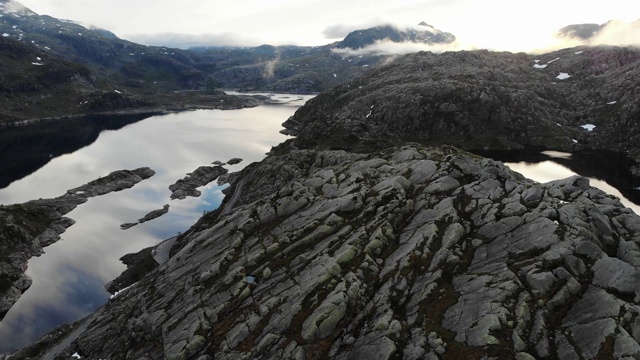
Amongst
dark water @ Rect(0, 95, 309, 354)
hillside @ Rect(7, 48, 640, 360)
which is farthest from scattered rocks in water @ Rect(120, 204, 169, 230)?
hillside @ Rect(7, 48, 640, 360)

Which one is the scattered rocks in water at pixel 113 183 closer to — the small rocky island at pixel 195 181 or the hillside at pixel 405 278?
A: the small rocky island at pixel 195 181

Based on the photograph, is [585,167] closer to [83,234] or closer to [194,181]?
[194,181]

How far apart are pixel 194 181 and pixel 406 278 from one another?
141 metres

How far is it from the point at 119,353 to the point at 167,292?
957 cm

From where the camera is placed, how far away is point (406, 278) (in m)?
41.3

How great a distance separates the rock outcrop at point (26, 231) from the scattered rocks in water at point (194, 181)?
91.1 feet

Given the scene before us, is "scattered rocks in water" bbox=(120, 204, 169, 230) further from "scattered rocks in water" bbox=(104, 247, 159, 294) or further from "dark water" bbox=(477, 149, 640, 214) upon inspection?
"dark water" bbox=(477, 149, 640, 214)

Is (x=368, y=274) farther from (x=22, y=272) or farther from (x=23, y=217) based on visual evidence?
(x=23, y=217)

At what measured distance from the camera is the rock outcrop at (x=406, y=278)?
3288cm

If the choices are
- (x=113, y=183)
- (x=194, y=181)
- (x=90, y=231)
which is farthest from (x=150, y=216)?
(x=113, y=183)

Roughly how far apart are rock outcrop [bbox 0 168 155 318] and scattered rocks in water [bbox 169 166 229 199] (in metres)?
27.8

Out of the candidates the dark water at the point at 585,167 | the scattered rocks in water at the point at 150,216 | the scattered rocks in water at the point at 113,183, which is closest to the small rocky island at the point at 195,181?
the scattered rocks in water at the point at 150,216

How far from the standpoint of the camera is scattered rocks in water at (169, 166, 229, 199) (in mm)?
153625

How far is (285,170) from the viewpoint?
118938mm
